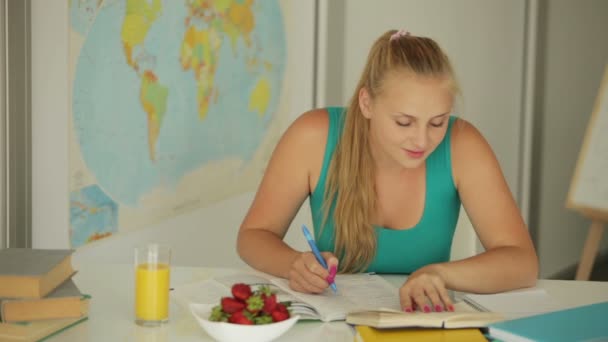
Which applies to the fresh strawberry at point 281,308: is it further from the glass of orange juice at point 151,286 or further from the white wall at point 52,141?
the white wall at point 52,141

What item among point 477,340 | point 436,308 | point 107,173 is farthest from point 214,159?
point 477,340

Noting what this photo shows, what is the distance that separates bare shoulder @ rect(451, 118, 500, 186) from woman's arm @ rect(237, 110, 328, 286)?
30cm

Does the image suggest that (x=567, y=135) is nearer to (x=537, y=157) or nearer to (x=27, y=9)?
(x=537, y=157)

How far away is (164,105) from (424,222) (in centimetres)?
71

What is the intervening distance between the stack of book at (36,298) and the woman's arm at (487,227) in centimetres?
67

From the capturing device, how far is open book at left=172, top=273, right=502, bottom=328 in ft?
4.40

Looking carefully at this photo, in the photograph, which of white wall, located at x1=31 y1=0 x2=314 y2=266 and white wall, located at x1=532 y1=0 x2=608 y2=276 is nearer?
white wall, located at x1=31 y1=0 x2=314 y2=266

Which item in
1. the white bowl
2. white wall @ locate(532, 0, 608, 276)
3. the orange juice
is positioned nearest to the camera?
the white bowl

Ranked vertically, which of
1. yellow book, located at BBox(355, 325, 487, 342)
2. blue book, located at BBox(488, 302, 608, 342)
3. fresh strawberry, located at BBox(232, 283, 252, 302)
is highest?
fresh strawberry, located at BBox(232, 283, 252, 302)

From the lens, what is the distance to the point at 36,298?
129cm

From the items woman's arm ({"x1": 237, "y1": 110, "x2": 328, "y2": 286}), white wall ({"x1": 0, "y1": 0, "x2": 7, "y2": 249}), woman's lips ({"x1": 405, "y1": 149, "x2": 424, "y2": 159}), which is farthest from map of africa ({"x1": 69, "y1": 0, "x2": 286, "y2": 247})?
woman's lips ({"x1": 405, "y1": 149, "x2": 424, "y2": 159})

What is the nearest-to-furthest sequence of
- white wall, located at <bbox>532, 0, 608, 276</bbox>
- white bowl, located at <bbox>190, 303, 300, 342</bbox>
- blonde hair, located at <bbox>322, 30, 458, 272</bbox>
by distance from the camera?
white bowl, located at <bbox>190, 303, 300, 342</bbox>, blonde hair, located at <bbox>322, 30, 458, 272</bbox>, white wall, located at <bbox>532, 0, 608, 276</bbox>

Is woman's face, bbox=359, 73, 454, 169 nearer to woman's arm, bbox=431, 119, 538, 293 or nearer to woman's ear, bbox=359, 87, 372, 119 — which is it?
woman's ear, bbox=359, 87, 372, 119

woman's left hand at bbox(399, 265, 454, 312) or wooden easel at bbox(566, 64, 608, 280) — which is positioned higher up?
woman's left hand at bbox(399, 265, 454, 312)
